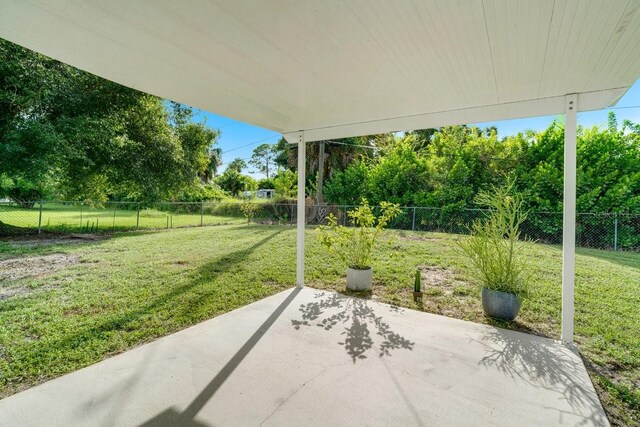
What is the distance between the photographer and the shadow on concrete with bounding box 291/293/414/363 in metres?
2.77

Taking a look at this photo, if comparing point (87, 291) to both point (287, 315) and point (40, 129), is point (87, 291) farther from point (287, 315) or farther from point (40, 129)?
point (40, 129)

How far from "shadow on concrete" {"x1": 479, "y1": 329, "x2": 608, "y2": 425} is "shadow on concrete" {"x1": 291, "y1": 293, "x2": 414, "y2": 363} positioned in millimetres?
775

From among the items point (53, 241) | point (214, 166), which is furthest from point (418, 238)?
point (214, 166)

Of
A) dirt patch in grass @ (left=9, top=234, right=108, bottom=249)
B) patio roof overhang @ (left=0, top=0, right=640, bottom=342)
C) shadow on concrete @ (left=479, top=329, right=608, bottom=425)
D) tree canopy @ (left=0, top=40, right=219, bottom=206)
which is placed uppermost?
tree canopy @ (left=0, top=40, right=219, bottom=206)

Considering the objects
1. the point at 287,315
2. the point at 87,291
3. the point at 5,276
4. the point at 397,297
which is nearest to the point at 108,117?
the point at 5,276

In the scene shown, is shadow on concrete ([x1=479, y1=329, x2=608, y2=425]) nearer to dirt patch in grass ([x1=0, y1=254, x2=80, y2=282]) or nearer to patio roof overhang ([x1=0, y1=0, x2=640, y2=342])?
patio roof overhang ([x1=0, y1=0, x2=640, y2=342])

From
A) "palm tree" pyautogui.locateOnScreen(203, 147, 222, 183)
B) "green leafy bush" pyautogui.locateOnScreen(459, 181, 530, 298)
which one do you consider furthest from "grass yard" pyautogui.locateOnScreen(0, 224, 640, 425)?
"palm tree" pyautogui.locateOnScreen(203, 147, 222, 183)

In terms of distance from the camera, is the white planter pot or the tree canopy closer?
the white planter pot

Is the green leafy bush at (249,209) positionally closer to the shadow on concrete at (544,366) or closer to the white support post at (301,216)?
the white support post at (301,216)

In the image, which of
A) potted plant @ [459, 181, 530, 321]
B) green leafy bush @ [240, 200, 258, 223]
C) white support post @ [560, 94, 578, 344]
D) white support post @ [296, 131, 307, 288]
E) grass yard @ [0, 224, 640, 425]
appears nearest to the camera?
grass yard @ [0, 224, 640, 425]

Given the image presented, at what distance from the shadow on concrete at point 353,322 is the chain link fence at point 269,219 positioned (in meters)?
2.08

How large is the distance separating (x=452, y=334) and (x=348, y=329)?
3.43 feet

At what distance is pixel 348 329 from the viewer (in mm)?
3148

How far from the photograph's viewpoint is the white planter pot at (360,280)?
4.47 m
